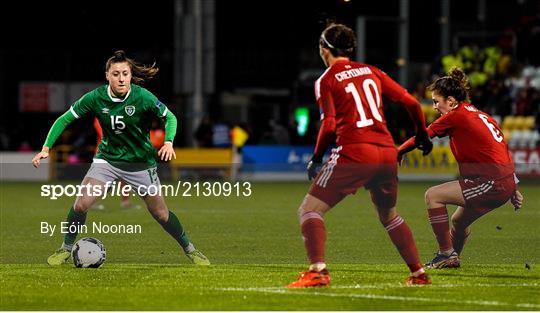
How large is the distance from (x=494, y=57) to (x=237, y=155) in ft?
30.5

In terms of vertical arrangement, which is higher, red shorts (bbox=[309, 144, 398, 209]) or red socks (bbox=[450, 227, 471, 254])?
red shorts (bbox=[309, 144, 398, 209])

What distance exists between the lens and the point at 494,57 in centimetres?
3647

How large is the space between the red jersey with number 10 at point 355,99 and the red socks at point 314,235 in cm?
60

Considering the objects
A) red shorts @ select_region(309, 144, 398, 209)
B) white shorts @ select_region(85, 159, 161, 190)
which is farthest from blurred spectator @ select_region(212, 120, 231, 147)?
red shorts @ select_region(309, 144, 398, 209)

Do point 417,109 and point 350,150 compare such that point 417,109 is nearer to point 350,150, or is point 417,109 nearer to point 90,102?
point 350,150

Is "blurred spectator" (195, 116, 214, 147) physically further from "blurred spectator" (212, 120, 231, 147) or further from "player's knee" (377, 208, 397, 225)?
"player's knee" (377, 208, 397, 225)

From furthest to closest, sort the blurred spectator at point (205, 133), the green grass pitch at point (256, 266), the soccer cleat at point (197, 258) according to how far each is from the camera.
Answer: the blurred spectator at point (205, 133)
the soccer cleat at point (197, 258)
the green grass pitch at point (256, 266)

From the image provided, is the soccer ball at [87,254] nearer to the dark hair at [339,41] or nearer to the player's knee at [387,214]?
the player's knee at [387,214]

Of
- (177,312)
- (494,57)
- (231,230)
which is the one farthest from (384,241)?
(494,57)

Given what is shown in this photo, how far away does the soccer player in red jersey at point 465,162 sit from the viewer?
39.2 ft

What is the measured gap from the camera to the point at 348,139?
395 inches

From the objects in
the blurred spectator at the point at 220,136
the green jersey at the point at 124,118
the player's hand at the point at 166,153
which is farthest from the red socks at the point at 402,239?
the blurred spectator at the point at 220,136

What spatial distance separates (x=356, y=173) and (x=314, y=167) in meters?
0.33

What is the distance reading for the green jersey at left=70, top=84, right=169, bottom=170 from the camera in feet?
39.3
